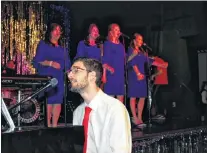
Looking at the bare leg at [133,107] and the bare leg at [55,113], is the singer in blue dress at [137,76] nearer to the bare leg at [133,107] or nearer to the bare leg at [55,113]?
the bare leg at [133,107]

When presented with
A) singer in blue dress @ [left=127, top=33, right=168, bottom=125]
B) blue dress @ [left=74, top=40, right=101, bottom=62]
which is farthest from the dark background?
blue dress @ [left=74, top=40, right=101, bottom=62]

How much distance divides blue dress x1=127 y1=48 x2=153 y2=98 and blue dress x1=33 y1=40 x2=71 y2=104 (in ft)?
3.85

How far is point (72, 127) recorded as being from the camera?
170cm

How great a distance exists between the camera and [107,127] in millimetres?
1689

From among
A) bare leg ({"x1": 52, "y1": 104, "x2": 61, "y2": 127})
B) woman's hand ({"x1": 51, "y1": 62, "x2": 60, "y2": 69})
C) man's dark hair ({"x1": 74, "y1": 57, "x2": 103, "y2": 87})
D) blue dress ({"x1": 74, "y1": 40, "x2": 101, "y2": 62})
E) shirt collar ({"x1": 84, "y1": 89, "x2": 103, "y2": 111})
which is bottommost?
bare leg ({"x1": 52, "y1": 104, "x2": 61, "y2": 127})

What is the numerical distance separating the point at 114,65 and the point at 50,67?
104cm

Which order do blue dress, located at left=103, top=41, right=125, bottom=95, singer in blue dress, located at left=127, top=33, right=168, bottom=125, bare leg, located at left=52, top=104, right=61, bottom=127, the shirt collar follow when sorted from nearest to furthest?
the shirt collar < bare leg, located at left=52, top=104, right=61, bottom=127 < blue dress, located at left=103, top=41, right=125, bottom=95 < singer in blue dress, located at left=127, top=33, right=168, bottom=125

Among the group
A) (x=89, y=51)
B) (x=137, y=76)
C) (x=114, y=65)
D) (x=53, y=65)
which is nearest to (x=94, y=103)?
(x=53, y=65)

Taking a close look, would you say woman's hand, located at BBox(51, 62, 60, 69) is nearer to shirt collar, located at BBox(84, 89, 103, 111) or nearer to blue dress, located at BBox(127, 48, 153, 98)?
blue dress, located at BBox(127, 48, 153, 98)

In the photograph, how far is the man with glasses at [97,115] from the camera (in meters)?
1.66

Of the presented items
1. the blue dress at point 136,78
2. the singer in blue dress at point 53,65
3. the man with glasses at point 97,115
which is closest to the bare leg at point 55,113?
the singer in blue dress at point 53,65

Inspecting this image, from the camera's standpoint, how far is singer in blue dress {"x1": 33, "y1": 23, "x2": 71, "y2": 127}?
190 inches

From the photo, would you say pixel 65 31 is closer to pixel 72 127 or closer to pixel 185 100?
pixel 185 100

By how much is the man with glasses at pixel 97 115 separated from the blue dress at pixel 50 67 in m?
3.01
